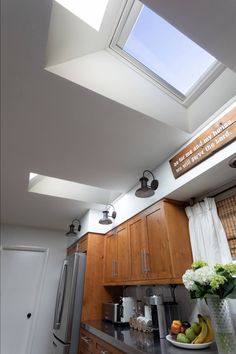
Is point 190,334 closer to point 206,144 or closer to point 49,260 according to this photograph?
point 206,144

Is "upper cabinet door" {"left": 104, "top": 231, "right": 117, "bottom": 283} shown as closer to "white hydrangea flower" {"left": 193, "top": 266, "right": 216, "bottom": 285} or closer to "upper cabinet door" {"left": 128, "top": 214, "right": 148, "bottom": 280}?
"upper cabinet door" {"left": 128, "top": 214, "right": 148, "bottom": 280}

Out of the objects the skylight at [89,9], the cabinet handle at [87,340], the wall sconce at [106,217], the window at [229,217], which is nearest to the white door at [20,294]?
the cabinet handle at [87,340]

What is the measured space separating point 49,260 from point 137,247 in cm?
258

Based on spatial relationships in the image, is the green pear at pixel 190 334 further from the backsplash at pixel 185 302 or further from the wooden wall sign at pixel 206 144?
the wooden wall sign at pixel 206 144

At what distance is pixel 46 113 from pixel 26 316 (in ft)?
12.6

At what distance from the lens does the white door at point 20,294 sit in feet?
11.4

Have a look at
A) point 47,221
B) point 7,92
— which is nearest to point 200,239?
point 7,92

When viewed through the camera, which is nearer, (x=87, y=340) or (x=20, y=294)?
(x=87, y=340)

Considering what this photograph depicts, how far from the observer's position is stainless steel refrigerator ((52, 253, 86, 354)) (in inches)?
97.9

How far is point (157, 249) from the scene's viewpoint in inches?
77.7

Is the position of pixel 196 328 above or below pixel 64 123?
below

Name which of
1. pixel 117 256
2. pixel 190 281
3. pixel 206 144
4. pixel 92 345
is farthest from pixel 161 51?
pixel 92 345

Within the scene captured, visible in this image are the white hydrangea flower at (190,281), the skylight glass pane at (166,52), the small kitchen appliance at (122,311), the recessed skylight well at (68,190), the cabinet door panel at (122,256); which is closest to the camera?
the white hydrangea flower at (190,281)

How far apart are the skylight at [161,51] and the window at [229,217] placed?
1.03m
